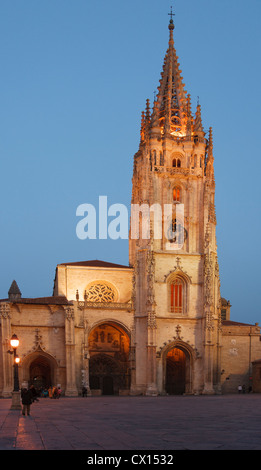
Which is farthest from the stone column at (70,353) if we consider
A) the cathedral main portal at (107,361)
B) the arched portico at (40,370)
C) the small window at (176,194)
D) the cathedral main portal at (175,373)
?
the small window at (176,194)

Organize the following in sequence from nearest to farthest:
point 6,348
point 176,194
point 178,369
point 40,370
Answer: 1. point 6,348
2. point 40,370
3. point 178,369
4. point 176,194

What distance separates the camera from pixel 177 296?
4956cm

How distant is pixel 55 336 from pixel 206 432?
3362 centimetres

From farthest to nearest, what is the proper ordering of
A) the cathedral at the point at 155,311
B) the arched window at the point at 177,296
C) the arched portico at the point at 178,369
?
the arched window at the point at 177,296
the arched portico at the point at 178,369
the cathedral at the point at 155,311

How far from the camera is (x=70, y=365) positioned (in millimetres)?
44562

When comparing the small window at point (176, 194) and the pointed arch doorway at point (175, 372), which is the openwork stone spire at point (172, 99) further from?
the pointed arch doorway at point (175, 372)

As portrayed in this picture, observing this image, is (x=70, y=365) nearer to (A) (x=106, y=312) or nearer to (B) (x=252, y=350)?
(A) (x=106, y=312)

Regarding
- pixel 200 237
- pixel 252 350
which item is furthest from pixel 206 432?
pixel 252 350

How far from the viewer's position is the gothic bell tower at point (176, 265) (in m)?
47.4

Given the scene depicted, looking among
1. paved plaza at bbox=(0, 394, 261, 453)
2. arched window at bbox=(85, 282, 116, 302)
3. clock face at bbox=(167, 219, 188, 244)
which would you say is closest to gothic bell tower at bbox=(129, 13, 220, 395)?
clock face at bbox=(167, 219, 188, 244)

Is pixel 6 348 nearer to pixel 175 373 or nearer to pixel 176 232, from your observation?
pixel 175 373

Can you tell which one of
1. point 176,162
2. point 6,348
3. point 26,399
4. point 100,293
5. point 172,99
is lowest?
point 6,348

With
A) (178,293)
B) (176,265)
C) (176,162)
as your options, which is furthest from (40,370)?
(176,162)

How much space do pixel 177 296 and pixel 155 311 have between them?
316cm
